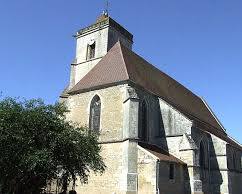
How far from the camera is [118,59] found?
25.1 meters

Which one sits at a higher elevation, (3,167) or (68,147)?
(68,147)

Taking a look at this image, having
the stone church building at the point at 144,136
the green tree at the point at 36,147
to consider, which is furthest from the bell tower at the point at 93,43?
the green tree at the point at 36,147

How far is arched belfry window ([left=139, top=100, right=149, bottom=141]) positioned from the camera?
75.6 ft

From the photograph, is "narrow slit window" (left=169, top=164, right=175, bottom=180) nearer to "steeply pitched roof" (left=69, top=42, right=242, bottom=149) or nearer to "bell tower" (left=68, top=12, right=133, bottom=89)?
"steeply pitched roof" (left=69, top=42, right=242, bottom=149)

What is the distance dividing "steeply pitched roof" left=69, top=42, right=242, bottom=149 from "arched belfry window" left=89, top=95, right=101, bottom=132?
A: 1.01 m

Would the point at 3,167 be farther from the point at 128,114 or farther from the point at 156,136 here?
the point at 156,136

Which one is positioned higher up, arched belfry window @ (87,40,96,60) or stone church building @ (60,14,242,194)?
arched belfry window @ (87,40,96,60)

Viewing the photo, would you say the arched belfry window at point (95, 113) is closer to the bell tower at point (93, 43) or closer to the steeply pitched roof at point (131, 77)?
the steeply pitched roof at point (131, 77)

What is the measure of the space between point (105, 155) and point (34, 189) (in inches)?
227

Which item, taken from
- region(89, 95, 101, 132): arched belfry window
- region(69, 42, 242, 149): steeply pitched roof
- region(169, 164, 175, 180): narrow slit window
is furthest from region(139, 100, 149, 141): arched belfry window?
region(169, 164, 175, 180): narrow slit window

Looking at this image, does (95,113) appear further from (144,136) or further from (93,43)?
(93,43)

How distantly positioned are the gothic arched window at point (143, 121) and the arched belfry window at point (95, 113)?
117 inches

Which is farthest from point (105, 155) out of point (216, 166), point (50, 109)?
point (216, 166)

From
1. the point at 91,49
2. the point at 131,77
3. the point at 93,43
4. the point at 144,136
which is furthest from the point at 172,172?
the point at 93,43
